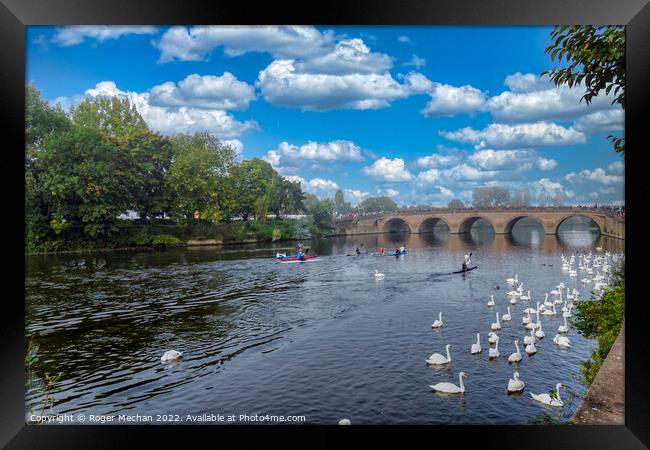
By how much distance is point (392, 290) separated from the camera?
15492 mm

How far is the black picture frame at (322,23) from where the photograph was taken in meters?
4.91

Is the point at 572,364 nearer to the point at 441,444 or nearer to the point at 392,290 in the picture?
the point at 441,444

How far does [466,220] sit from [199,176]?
2216 centimetres

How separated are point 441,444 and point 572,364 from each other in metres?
5.03

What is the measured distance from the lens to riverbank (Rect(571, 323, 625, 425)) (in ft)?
16.8

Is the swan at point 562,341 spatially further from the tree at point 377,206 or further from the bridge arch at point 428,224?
the bridge arch at point 428,224

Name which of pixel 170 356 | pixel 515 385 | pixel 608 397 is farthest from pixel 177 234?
pixel 608 397

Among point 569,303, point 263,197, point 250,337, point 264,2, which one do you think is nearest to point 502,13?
point 264,2

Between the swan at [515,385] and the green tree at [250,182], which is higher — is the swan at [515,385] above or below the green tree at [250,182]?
below

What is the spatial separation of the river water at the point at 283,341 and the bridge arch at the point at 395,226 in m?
18.2

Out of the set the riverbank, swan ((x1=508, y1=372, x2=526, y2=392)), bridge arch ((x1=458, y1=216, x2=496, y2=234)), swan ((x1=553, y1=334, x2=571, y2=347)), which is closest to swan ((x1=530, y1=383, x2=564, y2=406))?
swan ((x1=508, y1=372, x2=526, y2=392))

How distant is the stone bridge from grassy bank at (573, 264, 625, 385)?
14358 millimetres

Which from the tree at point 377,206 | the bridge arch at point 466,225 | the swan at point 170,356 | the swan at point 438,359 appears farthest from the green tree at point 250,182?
the bridge arch at point 466,225

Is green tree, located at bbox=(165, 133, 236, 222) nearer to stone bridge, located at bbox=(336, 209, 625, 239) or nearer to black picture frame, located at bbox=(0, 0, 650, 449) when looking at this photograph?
black picture frame, located at bbox=(0, 0, 650, 449)
